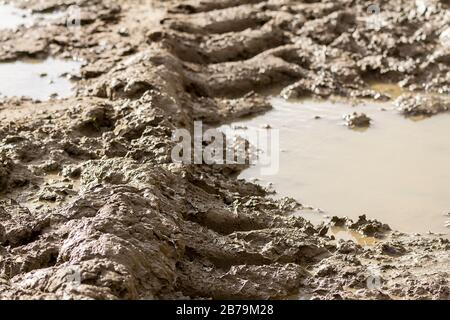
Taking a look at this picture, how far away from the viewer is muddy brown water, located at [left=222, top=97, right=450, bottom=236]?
5078mm

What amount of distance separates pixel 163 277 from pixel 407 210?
198 cm

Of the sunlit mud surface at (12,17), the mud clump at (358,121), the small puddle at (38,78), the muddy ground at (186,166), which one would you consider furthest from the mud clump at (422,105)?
the sunlit mud surface at (12,17)

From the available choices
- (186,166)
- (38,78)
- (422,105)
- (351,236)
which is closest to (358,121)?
(422,105)

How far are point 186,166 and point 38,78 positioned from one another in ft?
8.04

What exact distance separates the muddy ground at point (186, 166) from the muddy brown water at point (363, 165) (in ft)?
0.60

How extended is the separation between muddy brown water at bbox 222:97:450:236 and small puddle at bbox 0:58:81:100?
166 cm

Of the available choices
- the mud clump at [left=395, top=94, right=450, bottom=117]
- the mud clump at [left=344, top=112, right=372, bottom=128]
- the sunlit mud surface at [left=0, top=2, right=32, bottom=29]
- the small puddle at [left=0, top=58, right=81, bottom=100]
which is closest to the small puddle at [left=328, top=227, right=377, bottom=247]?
the mud clump at [left=344, top=112, right=372, bottom=128]

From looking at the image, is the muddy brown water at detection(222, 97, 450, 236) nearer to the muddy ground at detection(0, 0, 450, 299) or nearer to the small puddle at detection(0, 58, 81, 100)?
the muddy ground at detection(0, 0, 450, 299)

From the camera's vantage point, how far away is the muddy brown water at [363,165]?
5.08 metres

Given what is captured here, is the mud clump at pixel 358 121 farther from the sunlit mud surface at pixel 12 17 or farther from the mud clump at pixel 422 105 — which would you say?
the sunlit mud surface at pixel 12 17

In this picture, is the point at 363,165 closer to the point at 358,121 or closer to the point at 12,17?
the point at 358,121
